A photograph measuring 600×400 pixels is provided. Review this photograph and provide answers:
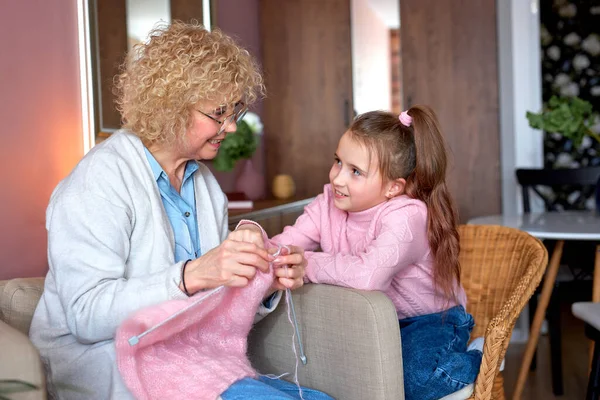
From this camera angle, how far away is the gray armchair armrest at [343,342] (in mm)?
1245

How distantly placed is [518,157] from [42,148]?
2.96 metres

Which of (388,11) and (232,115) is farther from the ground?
(388,11)

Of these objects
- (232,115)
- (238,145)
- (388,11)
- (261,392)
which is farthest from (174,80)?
(388,11)

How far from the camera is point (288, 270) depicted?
131 cm

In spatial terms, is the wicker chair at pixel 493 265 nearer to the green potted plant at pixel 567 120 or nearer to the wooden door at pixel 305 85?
the green potted plant at pixel 567 120

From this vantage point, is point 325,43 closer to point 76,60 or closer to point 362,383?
point 76,60

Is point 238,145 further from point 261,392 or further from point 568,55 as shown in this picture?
point 568,55

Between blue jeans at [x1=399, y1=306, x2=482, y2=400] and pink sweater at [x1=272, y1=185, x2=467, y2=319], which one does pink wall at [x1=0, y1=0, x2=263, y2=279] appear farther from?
blue jeans at [x1=399, y1=306, x2=482, y2=400]

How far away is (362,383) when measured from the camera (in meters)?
1.28

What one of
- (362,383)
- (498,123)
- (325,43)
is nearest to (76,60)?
(362,383)

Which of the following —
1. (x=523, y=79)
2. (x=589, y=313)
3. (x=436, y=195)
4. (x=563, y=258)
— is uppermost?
(x=523, y=79)

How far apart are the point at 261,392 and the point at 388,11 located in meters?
3.54

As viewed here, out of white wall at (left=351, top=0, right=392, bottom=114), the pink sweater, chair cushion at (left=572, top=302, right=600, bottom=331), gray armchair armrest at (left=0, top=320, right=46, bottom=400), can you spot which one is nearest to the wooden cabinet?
the pink sweater

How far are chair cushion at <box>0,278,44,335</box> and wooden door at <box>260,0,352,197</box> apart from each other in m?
3.01
